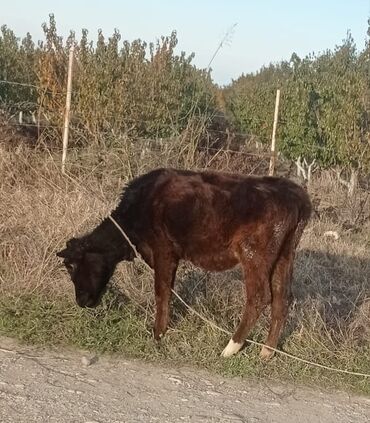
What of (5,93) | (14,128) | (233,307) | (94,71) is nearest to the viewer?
(233,307)

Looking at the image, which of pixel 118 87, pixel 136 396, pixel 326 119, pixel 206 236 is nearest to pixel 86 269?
pixel 206 236

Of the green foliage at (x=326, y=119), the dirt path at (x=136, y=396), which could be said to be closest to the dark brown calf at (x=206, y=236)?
the dirt path at (x=136, y=396)

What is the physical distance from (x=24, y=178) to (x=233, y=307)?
155 inches

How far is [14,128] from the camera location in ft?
38.3

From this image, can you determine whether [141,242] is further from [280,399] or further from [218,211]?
[280,399]

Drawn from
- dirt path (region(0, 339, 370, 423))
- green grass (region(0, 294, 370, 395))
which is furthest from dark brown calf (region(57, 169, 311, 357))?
dirt path (region(0, 339, 370, 423))

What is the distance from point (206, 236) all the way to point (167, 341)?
1.07 m

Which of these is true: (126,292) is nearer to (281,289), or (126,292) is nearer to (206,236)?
(206,236)

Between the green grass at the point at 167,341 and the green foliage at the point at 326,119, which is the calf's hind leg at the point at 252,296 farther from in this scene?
the green foliage at the point at 326,119

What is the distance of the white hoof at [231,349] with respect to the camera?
21.2ft

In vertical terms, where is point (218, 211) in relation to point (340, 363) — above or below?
above

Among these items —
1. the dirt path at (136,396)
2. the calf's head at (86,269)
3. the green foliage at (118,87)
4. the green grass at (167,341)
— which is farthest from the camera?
the green foliage at (118,87)

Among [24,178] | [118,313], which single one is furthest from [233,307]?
[24,178]

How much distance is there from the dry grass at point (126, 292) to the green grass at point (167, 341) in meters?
0.01
